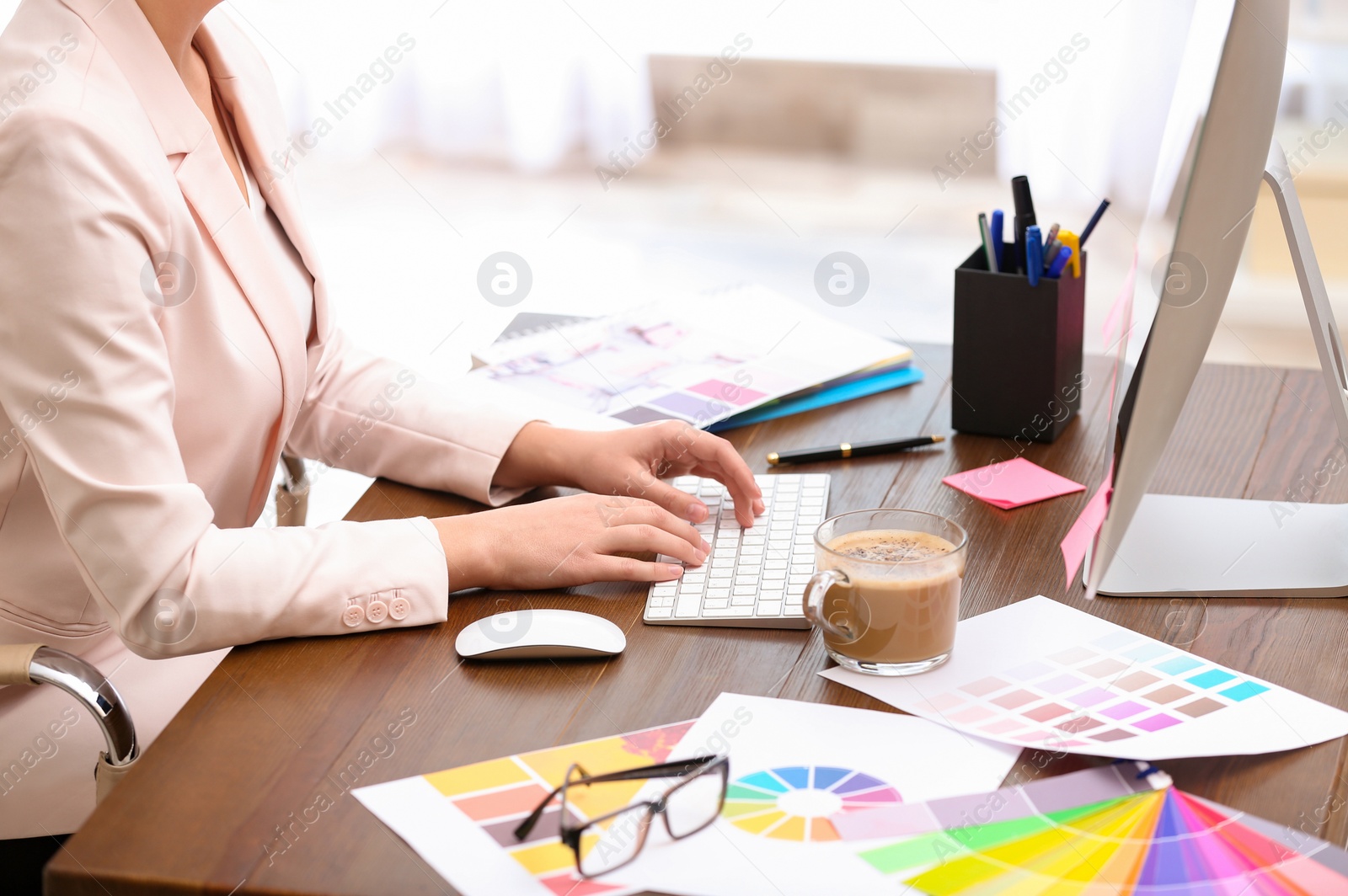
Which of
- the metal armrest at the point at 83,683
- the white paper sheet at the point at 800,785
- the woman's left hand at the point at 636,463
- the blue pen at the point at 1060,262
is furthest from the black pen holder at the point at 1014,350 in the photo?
the metal armrest at the point at 83,683

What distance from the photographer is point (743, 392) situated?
1.38 meters

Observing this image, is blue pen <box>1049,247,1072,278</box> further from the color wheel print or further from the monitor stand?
the color wheel print

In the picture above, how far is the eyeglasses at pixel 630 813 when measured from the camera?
714mm

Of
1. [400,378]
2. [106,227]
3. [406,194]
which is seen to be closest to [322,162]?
[406,194]

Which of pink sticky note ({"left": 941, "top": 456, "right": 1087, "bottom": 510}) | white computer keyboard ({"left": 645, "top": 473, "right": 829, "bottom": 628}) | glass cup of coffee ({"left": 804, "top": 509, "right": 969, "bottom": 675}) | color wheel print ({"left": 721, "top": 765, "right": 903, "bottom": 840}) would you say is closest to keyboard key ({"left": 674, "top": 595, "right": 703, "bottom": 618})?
white computer keyboard ({"left": 645, "top": 473, "right": 829, "bottom": 628})

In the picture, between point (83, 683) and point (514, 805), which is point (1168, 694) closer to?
point (514, 805)

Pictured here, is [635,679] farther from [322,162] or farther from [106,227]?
[322,162]

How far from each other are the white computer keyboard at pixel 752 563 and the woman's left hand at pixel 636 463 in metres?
0.02

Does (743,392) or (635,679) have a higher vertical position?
(743,392)

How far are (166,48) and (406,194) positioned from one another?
3706mm

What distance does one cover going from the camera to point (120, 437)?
2.99 feet

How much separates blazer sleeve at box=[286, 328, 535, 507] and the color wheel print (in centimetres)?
53

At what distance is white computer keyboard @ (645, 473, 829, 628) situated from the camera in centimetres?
97

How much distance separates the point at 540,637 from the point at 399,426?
44cm
